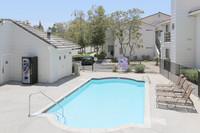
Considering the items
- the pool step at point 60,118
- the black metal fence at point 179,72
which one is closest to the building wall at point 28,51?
the pool step at point 60,118

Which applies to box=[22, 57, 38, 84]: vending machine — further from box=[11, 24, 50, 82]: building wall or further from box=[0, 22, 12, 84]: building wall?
box=[0, 22, 12, 84]: building wall

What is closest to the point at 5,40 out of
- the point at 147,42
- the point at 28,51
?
the point at 28,51

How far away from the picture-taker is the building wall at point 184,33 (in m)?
18.2

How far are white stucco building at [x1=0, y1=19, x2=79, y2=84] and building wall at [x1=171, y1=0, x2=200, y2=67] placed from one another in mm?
11472

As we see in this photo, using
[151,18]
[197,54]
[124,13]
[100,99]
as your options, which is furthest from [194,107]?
[151,18]

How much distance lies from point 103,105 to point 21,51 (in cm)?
862

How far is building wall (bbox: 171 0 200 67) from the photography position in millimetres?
18172

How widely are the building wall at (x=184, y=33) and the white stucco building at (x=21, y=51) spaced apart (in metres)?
11.5

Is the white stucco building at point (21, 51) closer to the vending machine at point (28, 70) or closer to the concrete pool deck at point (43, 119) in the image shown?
the vending machine at point (28, 70)

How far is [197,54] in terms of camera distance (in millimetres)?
17781

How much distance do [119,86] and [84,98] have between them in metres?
4.33

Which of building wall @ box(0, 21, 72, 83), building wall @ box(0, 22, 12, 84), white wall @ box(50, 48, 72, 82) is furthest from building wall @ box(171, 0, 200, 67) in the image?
building wall @ box(0, 22, 12, 84)

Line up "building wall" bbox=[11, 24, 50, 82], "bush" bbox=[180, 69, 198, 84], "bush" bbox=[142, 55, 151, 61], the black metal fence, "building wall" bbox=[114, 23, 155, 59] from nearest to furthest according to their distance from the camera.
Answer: the black metal fence → "bush" bbox=[180, 69, 198, 84] → "building wall" bbox=[11, 24, 50, 82] → "bush" bbox=[142, 55, 151, 61] → "building wall" bbox=[114, 23, 155, 59]

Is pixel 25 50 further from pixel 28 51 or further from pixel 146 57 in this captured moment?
pixel 146 57
